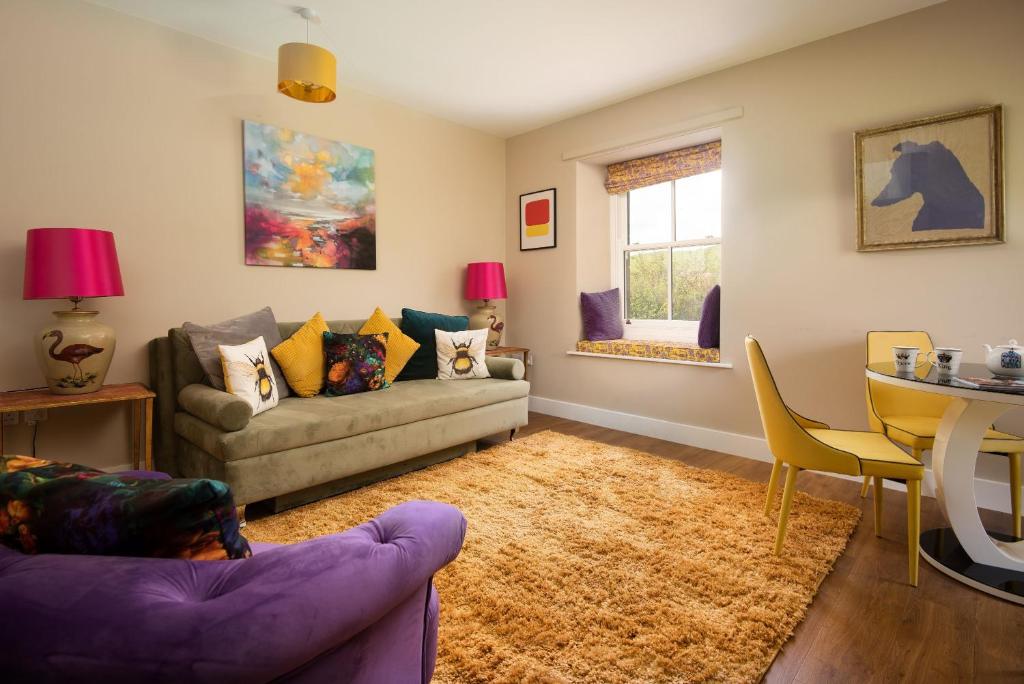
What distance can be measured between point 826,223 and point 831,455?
5.78ft

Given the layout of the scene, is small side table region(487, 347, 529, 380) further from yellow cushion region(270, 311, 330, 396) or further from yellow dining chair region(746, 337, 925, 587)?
yellow dining chair region(746, 337, 925, 587)

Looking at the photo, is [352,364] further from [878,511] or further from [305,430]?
[878,511]

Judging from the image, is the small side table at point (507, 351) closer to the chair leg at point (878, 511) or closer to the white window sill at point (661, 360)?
the white window sill at point (661, 360)

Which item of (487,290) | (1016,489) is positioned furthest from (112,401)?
(1016,489)

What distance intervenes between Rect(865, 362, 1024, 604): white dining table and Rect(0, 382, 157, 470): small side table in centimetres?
333

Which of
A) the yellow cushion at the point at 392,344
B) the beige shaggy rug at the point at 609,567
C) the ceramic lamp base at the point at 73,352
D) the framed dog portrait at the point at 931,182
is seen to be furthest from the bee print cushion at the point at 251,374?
the framed dog portrait at the point at 931,182

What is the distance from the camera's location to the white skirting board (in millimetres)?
2623

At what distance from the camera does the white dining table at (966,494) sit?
1.88 m

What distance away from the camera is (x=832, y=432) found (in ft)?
7.57

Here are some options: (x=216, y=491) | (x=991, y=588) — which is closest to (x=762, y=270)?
(x=991, y=588)

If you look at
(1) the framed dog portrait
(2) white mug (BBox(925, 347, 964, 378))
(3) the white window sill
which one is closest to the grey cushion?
(3) the white window sill

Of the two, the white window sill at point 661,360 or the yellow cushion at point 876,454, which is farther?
the white window sill at point 661,360

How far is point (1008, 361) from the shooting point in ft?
6.13

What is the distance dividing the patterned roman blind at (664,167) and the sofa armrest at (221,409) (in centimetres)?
349
